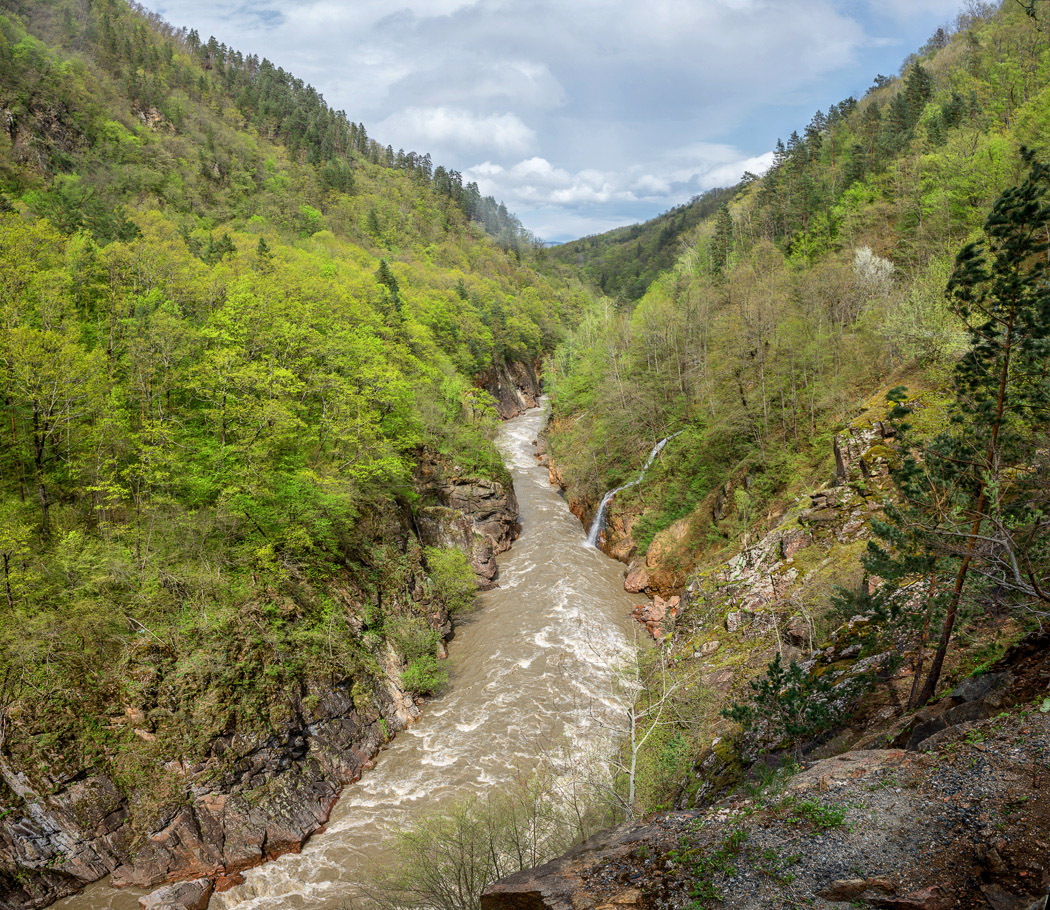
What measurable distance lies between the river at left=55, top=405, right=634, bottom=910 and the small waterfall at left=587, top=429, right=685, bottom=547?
111 inches

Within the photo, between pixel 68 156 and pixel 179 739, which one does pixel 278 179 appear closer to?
pixel 68 156

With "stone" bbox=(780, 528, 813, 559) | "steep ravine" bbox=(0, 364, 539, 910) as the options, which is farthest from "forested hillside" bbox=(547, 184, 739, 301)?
"steep ravine" bbox=(0, 364, 539, 910)

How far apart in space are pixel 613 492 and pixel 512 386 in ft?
153

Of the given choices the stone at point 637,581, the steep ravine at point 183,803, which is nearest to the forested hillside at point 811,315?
the stone at point 637,581

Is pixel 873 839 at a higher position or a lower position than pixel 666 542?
higher

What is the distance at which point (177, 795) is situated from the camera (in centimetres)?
1488

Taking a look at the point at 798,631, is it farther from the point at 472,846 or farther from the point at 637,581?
the point at 637,581

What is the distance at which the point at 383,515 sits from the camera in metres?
28.0

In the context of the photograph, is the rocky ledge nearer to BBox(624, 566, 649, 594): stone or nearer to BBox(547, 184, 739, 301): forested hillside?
BBox(624, 566, 649, 594): stone

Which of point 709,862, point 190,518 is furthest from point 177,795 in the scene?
point 709,862

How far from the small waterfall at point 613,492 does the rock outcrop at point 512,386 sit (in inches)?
1283

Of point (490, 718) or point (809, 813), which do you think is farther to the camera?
point (490, 718)

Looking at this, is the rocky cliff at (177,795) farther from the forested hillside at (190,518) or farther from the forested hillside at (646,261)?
the forested hillside at (646,261)

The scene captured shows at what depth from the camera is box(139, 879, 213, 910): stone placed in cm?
1343
